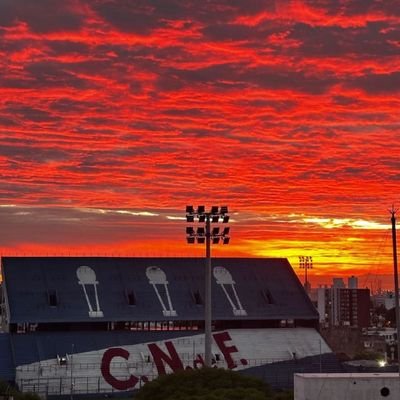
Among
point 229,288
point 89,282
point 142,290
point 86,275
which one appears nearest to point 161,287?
point 142,290

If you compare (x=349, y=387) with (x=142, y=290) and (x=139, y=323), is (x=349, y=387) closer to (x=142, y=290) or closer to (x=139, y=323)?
(x=139, y=323)

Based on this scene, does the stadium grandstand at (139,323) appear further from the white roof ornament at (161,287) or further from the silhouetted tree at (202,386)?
the silhouetted tree at (202,386)

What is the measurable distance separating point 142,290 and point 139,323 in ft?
14.7

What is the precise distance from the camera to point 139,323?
85812 millimetres

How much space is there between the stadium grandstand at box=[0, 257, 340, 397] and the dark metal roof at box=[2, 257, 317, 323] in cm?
11

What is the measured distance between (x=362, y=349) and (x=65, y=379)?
7127 cm

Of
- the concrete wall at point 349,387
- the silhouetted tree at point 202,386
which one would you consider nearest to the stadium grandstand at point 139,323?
the silhouetted tree at point 202,386

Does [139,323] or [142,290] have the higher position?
[142,290]

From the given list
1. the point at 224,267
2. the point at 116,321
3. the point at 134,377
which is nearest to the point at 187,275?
the point at 224,267

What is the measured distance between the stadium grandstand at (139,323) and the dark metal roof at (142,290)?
11cm

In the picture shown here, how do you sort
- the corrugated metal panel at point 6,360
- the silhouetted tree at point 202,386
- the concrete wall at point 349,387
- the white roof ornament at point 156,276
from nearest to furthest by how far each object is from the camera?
the concrete wall at point 349,387 < the silhouetted tree at point 202,386 < the corrugated metal panel at point 6,360 < the white roof ornament at point 156,276

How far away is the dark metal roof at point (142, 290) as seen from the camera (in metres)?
84.8

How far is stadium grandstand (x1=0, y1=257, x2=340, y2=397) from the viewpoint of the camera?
3034 inches

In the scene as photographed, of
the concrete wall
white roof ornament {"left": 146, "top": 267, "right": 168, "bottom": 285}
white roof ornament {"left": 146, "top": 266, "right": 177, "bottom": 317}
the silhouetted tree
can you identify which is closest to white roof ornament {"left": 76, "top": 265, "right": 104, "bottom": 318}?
white roof ornament {"left": 146, "top": 267, "right": 168, "bottom": 285}
